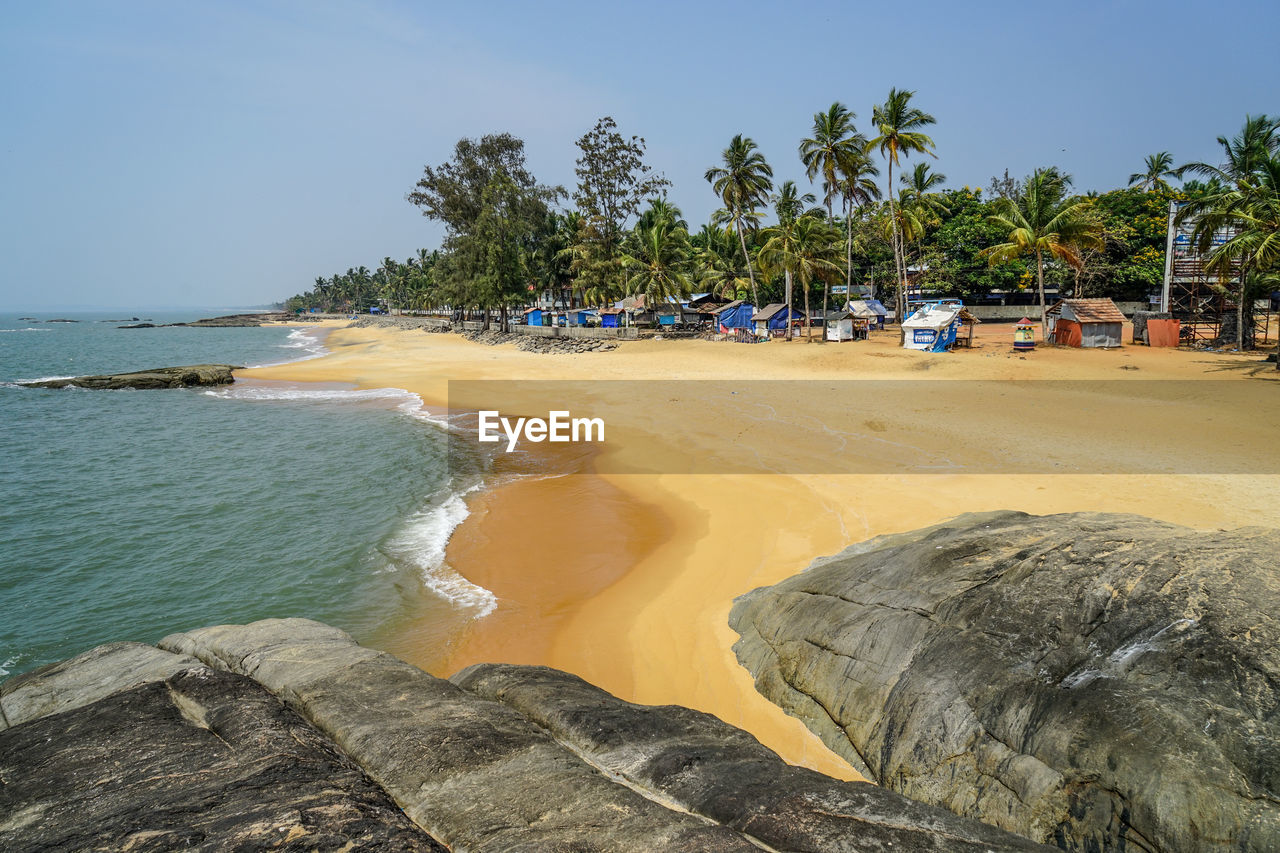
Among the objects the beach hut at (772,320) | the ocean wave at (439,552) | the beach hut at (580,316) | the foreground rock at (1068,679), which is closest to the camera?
the foreground rock at (1068,679)

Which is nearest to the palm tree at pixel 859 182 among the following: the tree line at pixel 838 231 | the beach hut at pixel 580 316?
the tree line at pixel 838 231

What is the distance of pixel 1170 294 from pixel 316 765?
44.9 meters

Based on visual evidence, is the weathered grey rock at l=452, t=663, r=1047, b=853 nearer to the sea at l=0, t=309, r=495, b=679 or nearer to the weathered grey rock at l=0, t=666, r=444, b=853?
the weathered grey rock at l=0, t=666, r=444, b=853

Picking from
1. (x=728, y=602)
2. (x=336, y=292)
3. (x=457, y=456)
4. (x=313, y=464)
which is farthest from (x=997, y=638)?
(x=336, y=292)

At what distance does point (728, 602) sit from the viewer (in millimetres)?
9922

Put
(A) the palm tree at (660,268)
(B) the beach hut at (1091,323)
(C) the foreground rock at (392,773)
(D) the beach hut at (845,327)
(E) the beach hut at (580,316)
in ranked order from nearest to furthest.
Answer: (C) the foreground rock at (392,773) < (B) the beach hut at (1091,323) < (D) the beach hut at (845,327) < (A) the palm tree at (660,268) < (E) the beach hut at (580,316)

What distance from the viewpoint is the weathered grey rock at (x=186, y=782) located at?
3.25m

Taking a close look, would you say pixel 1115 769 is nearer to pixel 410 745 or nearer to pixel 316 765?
pixel 410 745

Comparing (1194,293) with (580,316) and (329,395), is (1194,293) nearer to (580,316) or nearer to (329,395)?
(580,316)

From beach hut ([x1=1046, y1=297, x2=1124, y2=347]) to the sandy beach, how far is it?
264 cm

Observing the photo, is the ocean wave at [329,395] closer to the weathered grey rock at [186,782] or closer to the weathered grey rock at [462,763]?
the weathered grey rock at [462,763]

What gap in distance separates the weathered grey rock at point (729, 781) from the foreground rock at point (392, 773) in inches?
0.5

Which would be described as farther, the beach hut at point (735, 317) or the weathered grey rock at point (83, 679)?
the beach hut at point (735, 317)

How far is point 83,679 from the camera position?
5574 millimetres
